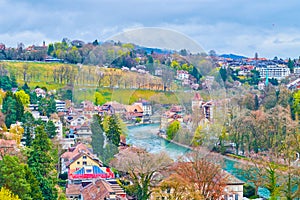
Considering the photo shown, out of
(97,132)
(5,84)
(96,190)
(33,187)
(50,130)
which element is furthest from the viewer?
(5,84)

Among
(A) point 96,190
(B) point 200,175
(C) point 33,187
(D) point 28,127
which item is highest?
(D) point 28,127

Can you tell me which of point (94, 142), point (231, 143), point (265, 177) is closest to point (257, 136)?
point (231, 143)

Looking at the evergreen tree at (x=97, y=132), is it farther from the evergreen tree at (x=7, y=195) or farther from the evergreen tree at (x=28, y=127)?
the evergreen tree at (x=28, y=127)

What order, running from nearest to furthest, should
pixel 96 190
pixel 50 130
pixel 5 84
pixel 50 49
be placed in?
pixel 96 190
pixel 50 130
pixel 5 84
pixel 50 49

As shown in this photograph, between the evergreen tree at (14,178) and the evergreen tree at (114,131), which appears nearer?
the evergreen tree at (14,178)

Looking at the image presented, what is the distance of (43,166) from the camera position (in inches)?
368

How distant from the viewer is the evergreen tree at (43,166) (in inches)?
335

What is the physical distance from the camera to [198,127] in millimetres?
8898

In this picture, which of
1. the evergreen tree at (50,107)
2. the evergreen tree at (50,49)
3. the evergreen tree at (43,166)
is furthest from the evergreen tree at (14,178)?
the evergreen tree at (50,49)

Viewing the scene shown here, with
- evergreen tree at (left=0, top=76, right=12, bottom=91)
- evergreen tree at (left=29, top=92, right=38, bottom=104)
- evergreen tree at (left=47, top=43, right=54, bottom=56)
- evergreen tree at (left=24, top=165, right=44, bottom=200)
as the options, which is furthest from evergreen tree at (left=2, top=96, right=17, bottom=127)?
evergreen tree at (left=47, top=43, right=54, bottom=56)

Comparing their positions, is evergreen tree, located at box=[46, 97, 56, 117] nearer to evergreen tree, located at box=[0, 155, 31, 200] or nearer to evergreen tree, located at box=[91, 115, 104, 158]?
evergreen tree, located at box=[91, 115, 104, 158]

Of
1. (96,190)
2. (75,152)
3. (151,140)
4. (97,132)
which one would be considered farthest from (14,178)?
(75,152)

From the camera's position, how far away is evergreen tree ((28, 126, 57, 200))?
8508 millimetres

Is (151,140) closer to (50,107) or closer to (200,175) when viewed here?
(200,175)
